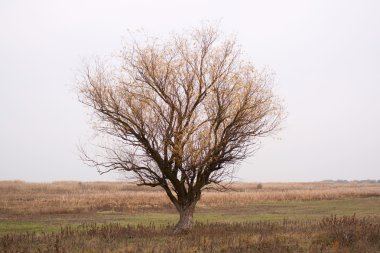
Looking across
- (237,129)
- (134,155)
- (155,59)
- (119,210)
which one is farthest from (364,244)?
(119,210)

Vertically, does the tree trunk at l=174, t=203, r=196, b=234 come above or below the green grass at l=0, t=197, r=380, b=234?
above

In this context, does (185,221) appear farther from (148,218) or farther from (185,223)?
(148,218)

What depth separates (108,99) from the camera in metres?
21.2

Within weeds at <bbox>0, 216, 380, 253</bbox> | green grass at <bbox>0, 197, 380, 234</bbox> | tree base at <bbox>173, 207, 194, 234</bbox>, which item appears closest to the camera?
weeds at <bbox>0, 216, 380, 253</bbox>

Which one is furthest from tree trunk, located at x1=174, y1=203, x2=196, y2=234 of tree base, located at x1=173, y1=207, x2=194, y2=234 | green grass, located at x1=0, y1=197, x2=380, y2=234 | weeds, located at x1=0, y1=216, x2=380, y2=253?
green grass, located at x1=0, y1=197, x2=380, y2=234

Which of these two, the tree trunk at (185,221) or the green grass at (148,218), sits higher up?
the tree trunk at (185,221)

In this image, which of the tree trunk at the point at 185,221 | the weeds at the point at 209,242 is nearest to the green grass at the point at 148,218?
the tree trunk at the point at 185,221

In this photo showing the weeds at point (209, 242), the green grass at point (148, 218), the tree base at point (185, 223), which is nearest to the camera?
the weeds at point (209, 242)

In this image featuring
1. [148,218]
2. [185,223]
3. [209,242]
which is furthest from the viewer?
[148,218]

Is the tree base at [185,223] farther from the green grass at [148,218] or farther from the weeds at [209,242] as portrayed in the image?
the green grass at [148,218]

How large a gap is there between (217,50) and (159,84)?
3.47 metres

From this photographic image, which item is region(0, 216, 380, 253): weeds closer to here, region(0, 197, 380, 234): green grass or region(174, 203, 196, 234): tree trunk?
region(174, 203, 196, 234): tree trunk

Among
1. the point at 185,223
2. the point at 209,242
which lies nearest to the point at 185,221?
the point at 185,223

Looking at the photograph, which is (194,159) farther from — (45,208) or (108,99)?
(45,208)
